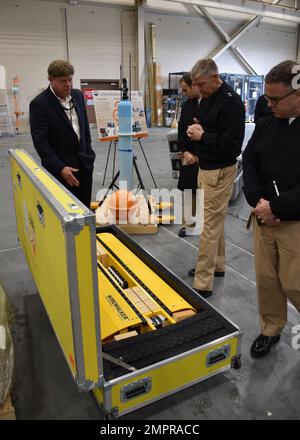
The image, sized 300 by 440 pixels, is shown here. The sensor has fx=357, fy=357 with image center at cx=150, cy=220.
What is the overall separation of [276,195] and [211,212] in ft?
2.58

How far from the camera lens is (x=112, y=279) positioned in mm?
2533

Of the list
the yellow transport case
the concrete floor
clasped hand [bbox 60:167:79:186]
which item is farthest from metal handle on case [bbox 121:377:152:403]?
clasped hand [bbox 60:167:79:186]

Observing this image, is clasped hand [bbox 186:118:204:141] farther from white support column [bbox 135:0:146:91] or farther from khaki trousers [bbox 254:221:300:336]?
white support column [bbox 135:0:146:91]

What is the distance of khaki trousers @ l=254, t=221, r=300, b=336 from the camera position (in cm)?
182

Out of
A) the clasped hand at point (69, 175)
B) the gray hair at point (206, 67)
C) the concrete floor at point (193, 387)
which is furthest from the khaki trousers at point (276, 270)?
the clasped hand at point (69, 175)

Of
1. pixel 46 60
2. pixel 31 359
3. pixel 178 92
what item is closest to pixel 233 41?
pixel 178 92

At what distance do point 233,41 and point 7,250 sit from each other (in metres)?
14.1

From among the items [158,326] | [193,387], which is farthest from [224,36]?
[193,387]

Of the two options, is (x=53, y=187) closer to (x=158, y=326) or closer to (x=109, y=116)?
(x=158, y=326)

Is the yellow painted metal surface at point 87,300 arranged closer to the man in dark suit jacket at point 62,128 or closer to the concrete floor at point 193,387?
the concrete floor at point 193,387

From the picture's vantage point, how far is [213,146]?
7.85 feet

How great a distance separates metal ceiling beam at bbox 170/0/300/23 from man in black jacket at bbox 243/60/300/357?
39.2 feet

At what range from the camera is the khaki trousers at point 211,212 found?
2.51 metres
